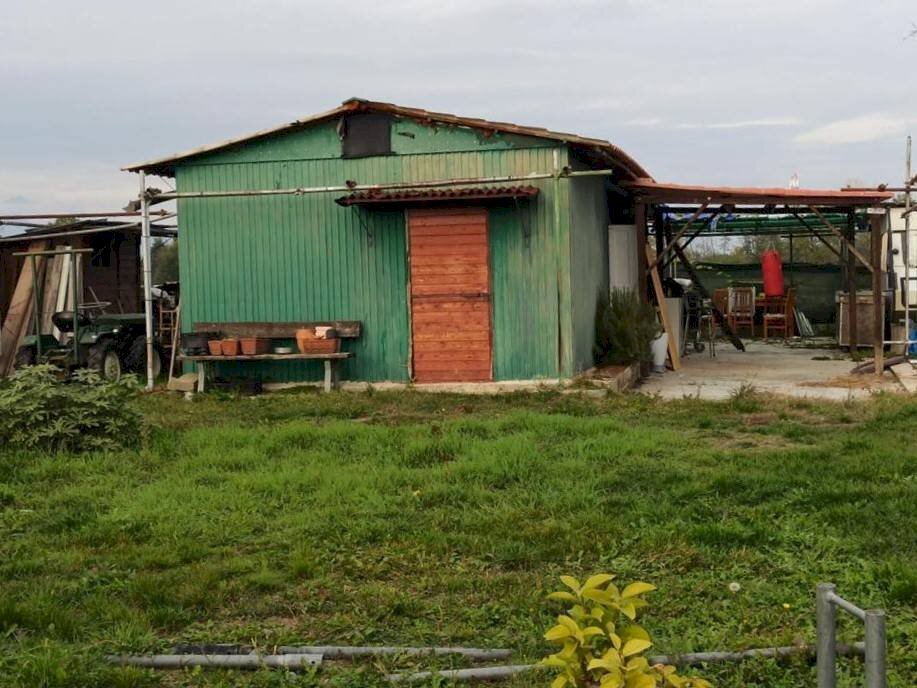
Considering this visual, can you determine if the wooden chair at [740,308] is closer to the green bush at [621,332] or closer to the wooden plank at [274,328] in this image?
the green bush at [621,332]

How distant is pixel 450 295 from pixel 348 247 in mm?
1431

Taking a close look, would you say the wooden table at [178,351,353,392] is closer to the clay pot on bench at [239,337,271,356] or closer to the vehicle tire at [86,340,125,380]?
the clay pot on bench at [239,337,271,356]

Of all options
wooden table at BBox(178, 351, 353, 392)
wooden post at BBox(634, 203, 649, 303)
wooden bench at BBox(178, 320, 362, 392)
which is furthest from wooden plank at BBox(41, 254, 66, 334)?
wooden post at BBox(634, 203, 649, 303)

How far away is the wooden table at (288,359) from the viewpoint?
12.4 meters

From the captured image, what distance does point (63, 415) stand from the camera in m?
8.40

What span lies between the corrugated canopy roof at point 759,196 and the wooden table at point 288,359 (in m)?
5.03

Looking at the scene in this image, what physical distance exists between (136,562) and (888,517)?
4060 millimetres

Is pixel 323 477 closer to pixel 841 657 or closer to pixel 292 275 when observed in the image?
pixel 841 657

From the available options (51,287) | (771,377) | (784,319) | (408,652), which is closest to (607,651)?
(408,652)

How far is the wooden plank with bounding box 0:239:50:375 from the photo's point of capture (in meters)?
16.0

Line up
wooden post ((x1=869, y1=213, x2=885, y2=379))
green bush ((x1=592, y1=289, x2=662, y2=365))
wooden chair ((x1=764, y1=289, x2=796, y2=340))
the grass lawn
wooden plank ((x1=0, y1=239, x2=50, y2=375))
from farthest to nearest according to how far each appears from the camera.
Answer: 1. wooden chair ((x1=764, y1=289, x2=796, y2=340))
2. wooden plank ((x1=0, y1=239, x2=50, y2=375))
3. green bush ((x1=592, y1=289, x2=662, y2=365))
4. wooden post ((x1=869, y1=213, x2=885, y2=379))
5. the grass lawn

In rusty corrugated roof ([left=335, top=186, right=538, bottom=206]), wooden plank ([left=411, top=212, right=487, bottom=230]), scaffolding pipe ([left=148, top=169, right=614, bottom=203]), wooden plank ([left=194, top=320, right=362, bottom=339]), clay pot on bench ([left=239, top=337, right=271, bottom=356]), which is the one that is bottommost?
clay pot on bench ([left=239, top=337, right=271, bottom=356])

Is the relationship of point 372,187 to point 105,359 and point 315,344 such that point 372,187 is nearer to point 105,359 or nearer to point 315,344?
point 315,344

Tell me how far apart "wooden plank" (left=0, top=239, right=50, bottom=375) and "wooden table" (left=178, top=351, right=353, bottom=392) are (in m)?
4.76
